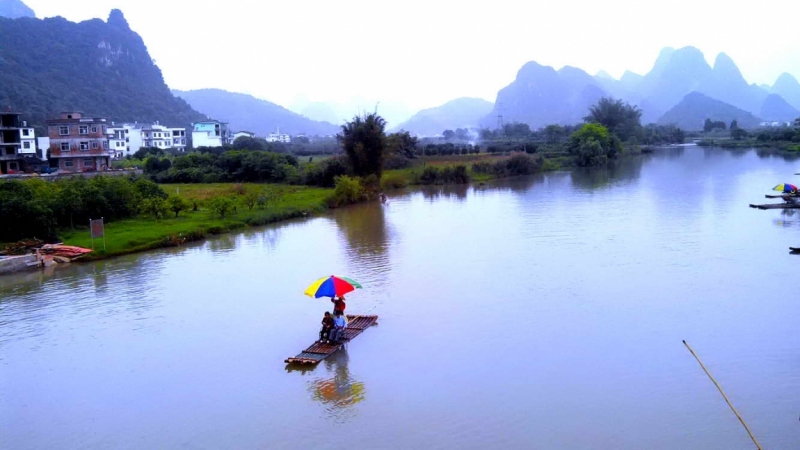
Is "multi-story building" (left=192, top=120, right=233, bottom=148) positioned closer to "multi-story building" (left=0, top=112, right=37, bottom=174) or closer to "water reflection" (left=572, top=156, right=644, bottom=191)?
"multi-story building" (left=0, top=112, right=37, bottom=174)

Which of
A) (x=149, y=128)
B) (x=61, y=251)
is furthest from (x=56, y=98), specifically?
(x=61, y=251)

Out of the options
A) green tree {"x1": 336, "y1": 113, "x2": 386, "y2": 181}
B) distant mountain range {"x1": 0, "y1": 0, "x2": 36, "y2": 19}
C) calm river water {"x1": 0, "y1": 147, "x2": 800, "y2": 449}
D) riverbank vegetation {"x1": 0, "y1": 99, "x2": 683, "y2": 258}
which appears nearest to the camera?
calm river water {"x1": 0, "y1": 147, "x2": 800, "y2": 449}

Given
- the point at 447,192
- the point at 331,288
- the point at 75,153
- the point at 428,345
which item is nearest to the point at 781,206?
the point at 447,192

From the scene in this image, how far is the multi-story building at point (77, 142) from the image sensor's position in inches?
1383

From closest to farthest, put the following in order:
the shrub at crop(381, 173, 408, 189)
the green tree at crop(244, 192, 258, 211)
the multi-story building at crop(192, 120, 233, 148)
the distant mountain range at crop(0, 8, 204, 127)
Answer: the green tree at crop(244, 192, 258, 211) < the shrub at crop(381, 173, 408, 189) < the distant mountain range at crop(0, 8, 204, 127) < the multi-story building at crop(192, 120, 233, 148)

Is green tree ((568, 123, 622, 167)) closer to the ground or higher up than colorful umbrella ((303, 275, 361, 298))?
higher up

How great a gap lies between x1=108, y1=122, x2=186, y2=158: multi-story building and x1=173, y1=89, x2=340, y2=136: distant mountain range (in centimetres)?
9086

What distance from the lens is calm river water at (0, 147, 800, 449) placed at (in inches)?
330

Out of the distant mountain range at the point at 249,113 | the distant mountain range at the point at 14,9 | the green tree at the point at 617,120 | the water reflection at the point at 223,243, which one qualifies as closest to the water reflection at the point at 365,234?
the water reflection at the point at 223,243

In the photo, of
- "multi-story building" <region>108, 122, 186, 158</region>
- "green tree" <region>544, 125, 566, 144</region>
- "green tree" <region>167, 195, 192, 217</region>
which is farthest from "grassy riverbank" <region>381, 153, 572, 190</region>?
"multi-story building" <region>108, 122, 186, 158</region>

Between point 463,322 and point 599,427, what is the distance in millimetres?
4088

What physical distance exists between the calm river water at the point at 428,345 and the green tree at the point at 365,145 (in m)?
13.6

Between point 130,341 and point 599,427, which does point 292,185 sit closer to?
point 130,341

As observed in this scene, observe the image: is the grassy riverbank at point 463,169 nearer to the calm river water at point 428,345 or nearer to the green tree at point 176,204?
the green tree at point 176,204
